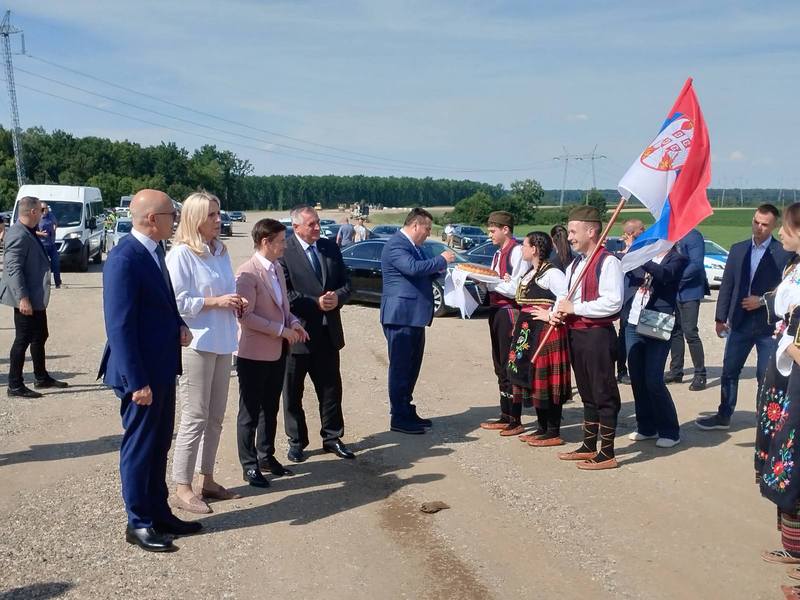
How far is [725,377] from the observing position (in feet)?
24.5

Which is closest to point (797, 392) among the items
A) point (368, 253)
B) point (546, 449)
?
point (546, 449)

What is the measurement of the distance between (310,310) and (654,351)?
3.00m

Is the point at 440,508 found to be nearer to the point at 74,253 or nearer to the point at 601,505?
the point at 601,505

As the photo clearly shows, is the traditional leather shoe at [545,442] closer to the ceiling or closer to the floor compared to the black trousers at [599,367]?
closer to the floor

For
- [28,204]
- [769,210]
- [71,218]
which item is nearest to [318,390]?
[28,204]

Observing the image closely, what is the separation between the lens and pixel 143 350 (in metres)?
4.65

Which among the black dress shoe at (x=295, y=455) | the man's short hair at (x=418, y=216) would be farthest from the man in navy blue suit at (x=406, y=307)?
the black dress shoe at (x=295, y=455)

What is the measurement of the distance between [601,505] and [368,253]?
12261 millimetres

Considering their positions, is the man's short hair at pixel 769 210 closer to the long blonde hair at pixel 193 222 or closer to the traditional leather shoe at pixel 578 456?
the traditional leather shoe at pixel 578 456

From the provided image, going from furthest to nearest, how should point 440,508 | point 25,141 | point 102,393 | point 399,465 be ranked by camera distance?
1. point 25,141
2. point 102,393
3. point 399,465
4. point 440,508

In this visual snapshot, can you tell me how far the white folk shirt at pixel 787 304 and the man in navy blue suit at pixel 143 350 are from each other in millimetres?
3401

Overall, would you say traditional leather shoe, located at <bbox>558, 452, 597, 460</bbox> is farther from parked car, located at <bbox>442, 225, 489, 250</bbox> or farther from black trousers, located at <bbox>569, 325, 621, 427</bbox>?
parked car, located at <bbox>442, 225, 489, 250</bbox>

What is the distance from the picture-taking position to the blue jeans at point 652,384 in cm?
699

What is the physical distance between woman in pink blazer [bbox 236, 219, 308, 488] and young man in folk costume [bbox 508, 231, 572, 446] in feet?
6.73
